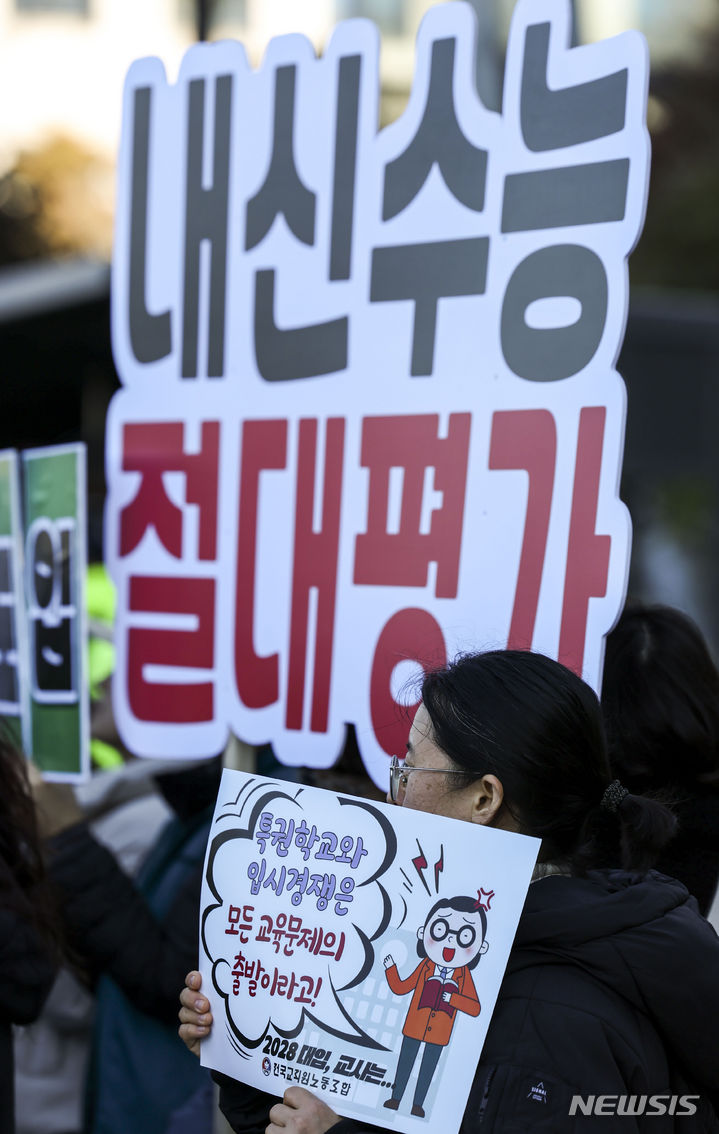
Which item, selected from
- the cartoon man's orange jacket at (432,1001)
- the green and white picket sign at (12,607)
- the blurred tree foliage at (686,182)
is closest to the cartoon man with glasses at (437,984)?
the cartoon man's orange jacket at (432,1001)

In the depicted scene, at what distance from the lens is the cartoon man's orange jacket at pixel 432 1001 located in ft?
3.95

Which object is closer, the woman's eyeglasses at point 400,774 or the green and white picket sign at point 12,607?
the woman's eyeglasses at point 400,774

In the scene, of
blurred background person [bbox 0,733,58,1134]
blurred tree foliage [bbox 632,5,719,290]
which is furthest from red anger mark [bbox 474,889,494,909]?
blurred tree foliage [bbox 632,5,719,290]

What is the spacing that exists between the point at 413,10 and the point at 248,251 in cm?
1501

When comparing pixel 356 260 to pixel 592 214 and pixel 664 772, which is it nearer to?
pixel 592 214

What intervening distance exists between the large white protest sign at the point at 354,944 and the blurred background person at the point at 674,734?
534 millimetres

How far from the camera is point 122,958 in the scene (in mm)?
2098

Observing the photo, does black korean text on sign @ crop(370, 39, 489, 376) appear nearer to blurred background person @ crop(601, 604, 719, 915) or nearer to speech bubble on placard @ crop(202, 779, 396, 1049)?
blurred background person @ crop(601, 604, 719, 915)

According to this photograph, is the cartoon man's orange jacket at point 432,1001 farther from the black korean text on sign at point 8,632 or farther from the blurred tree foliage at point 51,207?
the blurred tree foliage at point 51,207

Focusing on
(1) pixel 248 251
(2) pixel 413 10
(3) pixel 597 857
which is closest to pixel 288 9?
(2) pixel 413 10

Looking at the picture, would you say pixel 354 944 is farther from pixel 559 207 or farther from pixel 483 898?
pixel 559 207

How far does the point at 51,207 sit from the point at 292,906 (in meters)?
13.2

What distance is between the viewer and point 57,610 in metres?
2.41

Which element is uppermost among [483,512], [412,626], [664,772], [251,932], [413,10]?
[413,10]
